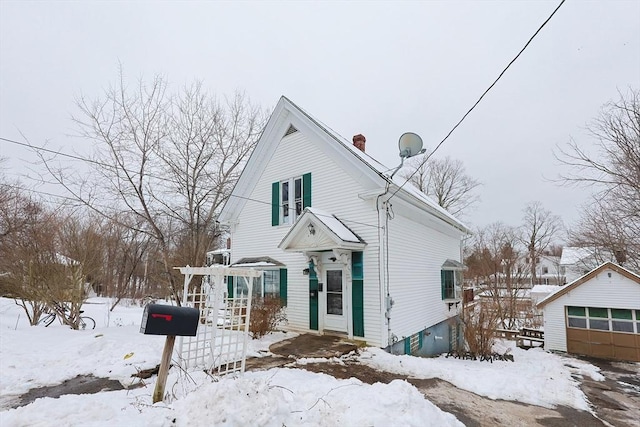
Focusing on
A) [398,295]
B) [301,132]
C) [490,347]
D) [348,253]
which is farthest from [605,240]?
[301,132]

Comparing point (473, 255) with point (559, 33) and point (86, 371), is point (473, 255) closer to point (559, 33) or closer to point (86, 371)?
point (559, 33)

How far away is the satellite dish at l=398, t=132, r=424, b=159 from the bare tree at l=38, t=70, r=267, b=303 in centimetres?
932

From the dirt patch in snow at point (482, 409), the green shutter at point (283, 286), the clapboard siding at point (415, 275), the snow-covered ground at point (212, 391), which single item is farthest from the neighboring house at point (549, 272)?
the dirt patch in snow at point (482, 409)

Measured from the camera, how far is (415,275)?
11.3 meters

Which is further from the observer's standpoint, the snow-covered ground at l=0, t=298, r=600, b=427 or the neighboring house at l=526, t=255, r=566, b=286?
the neighboring house at l=526, t=255, r=566, b=286

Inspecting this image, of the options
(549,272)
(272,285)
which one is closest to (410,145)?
(272,285)

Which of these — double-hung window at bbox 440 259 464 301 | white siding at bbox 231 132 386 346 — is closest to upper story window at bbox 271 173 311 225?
white siding at bbox 231 132 386 346

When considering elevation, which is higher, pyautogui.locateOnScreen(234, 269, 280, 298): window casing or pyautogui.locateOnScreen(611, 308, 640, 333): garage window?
pyautogui.locateOnScreen(234, 269, 280, 298): window casing

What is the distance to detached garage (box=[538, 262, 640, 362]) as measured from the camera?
47.3 ft

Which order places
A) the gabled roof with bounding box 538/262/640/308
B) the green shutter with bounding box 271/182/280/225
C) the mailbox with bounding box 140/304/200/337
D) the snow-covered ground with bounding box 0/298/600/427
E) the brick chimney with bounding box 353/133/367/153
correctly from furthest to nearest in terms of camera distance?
the brick chimney with bounding box 353/133/367/153, the gabled roof with bounding box 538/262/640/308, the green shutter with bounding box 271/182/280/225, the mailbox with bounding box 140/304/200/337, the snow-covered ground with bounding box 0/298/600/427

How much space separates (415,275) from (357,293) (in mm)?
2989

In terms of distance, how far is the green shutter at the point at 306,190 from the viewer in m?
11.2

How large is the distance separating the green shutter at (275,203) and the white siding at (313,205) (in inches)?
8.8

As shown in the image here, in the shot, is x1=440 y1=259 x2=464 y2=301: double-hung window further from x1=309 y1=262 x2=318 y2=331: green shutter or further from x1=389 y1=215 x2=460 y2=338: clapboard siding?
x1=309 y1=262 x2=318 y2=331: green shutter
